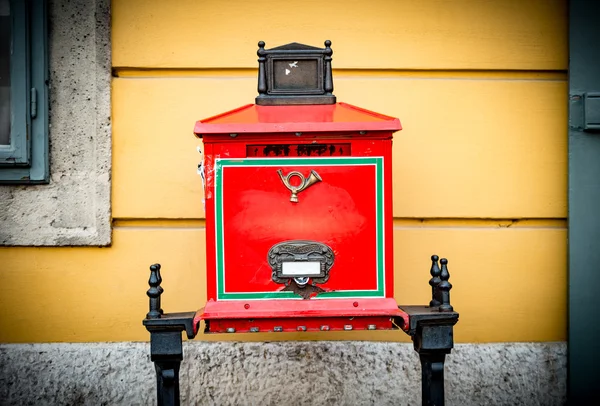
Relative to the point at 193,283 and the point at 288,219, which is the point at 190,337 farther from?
the point at 193,283

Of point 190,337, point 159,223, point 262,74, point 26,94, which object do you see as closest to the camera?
point 190,337

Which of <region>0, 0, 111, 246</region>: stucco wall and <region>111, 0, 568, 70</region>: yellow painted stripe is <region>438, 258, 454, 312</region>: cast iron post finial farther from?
<region>0, 0, 111, 246</region>: stucco wall

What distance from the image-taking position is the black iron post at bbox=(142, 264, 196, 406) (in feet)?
6.22

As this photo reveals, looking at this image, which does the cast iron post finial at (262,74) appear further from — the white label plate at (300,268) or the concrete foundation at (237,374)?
the concrete foundation at (237,374)

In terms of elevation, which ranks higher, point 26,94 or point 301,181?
Answer: point 26,94

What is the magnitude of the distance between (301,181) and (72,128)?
1480mm

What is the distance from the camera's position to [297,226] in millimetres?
1864

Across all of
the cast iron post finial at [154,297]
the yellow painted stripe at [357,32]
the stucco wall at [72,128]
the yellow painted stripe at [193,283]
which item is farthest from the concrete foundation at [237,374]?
the yellow painted stripe at [357,32]

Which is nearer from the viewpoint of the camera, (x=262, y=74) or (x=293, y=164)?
(x=293, y=164)

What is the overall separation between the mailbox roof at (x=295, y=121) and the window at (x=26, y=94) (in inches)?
49.2

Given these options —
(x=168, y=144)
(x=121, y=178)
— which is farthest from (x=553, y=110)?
(x=121, y=178)

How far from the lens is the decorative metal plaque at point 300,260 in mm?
1847

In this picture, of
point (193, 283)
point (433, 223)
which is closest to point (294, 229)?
point (193, 283)

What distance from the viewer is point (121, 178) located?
2719mm
